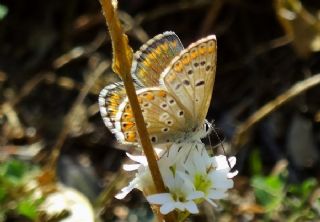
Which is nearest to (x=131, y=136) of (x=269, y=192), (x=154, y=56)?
(x=154, y=56)

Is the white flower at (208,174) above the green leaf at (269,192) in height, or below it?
above

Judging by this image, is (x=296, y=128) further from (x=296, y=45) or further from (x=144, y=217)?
(x=144, y=217)

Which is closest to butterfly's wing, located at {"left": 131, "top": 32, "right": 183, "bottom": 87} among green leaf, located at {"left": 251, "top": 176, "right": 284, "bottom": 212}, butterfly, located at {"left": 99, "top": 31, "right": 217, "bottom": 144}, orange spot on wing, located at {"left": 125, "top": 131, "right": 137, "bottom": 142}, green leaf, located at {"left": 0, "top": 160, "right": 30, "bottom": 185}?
butterfly, located at {"left": 99, "top": 31, "right": 217, "bottom": 144}

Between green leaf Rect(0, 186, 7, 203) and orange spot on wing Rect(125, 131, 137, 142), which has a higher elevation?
orange spot on wing Rect(125, 131, 137, 142)

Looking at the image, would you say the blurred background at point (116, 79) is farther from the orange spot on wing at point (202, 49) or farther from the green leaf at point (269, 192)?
the orange spot on wing at point (202, 49)

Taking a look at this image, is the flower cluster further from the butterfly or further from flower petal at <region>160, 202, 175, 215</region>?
the butterfly

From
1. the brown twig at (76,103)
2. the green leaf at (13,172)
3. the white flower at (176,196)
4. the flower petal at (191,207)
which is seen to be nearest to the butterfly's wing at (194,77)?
the white flower at (176,196)

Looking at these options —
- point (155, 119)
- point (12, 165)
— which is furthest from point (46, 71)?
point (155, 119)

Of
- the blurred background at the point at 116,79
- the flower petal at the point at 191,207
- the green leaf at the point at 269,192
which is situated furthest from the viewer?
the blurred background at the point at 116,79
